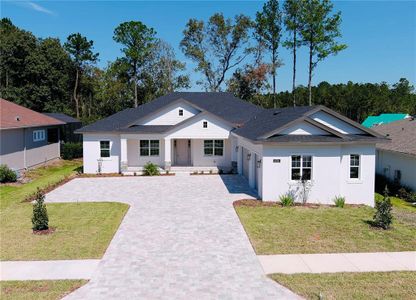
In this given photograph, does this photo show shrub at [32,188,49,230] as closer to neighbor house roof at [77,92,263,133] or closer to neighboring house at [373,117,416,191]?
neighbor house roof at [77,92,263,133]

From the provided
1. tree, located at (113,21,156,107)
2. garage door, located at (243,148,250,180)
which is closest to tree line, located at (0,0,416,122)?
tree, located at (113,21,156,107)

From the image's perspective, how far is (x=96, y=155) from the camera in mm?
26625

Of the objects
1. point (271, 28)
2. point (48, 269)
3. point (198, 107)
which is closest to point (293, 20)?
point (271, 28)

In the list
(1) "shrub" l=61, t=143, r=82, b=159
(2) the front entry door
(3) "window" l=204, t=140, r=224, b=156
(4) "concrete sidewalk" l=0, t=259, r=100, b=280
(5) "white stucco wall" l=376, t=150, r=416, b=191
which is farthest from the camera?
(1) "shrub" l=61, t=143, r=82, b=159

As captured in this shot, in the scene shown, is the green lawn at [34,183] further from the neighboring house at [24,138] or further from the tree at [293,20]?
the tree at [293,20]

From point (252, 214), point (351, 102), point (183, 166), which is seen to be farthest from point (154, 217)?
point (351, 102)

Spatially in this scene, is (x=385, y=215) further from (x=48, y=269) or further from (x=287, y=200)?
(x=48, y=269)

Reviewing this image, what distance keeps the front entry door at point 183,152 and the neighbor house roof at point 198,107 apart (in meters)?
3.05

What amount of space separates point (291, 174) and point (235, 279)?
9089 mm

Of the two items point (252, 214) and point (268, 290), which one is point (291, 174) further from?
point (268, 290)

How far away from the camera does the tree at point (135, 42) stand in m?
50.7

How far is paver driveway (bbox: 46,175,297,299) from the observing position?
832 cm

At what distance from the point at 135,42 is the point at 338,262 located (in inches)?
1855

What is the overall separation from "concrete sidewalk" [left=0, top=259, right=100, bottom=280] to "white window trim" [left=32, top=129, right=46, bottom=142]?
20.4 metres
